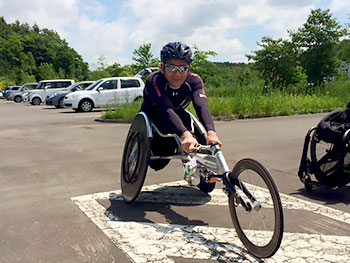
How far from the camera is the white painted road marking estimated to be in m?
2.72

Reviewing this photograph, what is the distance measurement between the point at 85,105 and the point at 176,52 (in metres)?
16.4

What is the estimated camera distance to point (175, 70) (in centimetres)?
378

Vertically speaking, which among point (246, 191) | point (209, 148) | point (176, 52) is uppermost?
point (176, 52)

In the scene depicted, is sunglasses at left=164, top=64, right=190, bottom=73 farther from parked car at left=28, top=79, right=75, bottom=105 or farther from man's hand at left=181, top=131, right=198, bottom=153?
parked car at left=28, top=79, right=75, bottom=105

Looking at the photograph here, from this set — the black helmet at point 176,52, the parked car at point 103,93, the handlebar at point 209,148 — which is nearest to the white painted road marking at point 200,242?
the handlebar at point 209,148

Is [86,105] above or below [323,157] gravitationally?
above

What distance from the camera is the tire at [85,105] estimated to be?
19278 mm

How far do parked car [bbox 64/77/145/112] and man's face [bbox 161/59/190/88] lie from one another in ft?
49.6

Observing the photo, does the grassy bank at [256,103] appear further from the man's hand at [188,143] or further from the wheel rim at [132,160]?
the man's hand at [188,143]

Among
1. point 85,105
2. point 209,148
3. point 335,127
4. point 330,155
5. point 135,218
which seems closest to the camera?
point 209,148

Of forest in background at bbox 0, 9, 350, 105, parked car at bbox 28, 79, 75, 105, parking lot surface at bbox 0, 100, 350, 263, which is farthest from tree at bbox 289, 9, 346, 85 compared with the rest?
parking lot surface at bbox 0, 100, 350, 263

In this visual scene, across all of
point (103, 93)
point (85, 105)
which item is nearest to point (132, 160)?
point (85, 105)

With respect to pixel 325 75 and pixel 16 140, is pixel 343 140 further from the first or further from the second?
pixel 325 75

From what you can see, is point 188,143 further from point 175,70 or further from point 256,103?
point 256,103
